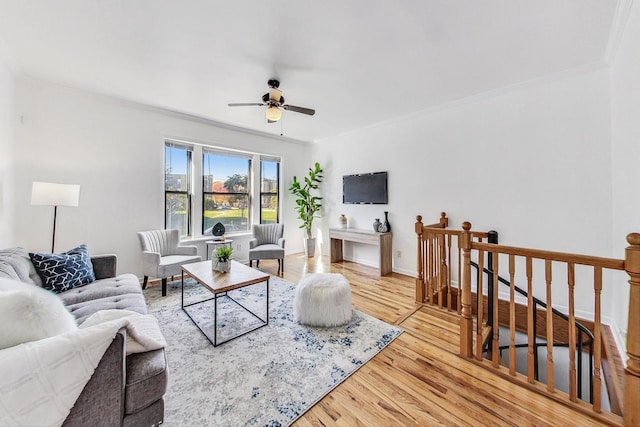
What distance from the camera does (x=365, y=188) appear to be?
457 centimetres

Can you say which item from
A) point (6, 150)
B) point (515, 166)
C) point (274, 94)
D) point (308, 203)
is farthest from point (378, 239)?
point (6, 150)

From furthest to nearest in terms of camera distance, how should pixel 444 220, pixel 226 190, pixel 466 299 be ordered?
pixel 226 190 < pixel 444 220 < pixel 466 299

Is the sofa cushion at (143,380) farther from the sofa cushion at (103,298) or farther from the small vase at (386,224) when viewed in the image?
the small vase at (386,224)

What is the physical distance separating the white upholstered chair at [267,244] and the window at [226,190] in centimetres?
62

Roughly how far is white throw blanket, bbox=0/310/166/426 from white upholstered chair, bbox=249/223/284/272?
3.02 metres

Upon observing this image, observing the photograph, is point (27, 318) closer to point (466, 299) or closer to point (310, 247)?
point (466, 299)

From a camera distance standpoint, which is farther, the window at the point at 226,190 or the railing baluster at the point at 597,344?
the window at the point at 226,190

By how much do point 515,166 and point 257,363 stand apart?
3547mm

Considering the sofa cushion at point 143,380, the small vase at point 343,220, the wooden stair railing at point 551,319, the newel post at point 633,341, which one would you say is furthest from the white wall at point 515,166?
the sofa cushion at point 143,380

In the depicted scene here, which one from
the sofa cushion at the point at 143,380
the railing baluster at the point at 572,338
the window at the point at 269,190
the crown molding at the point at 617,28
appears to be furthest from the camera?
the window at the point at 269,190

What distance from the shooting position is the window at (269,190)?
5.17 meters

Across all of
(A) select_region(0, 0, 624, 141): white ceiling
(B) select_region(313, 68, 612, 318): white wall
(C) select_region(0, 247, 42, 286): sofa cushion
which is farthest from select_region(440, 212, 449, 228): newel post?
(C) select_region(0, 247, 42, 286): sofa cushion

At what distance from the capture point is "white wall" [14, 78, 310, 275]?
286 centimetres

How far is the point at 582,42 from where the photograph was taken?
6.93 feet
